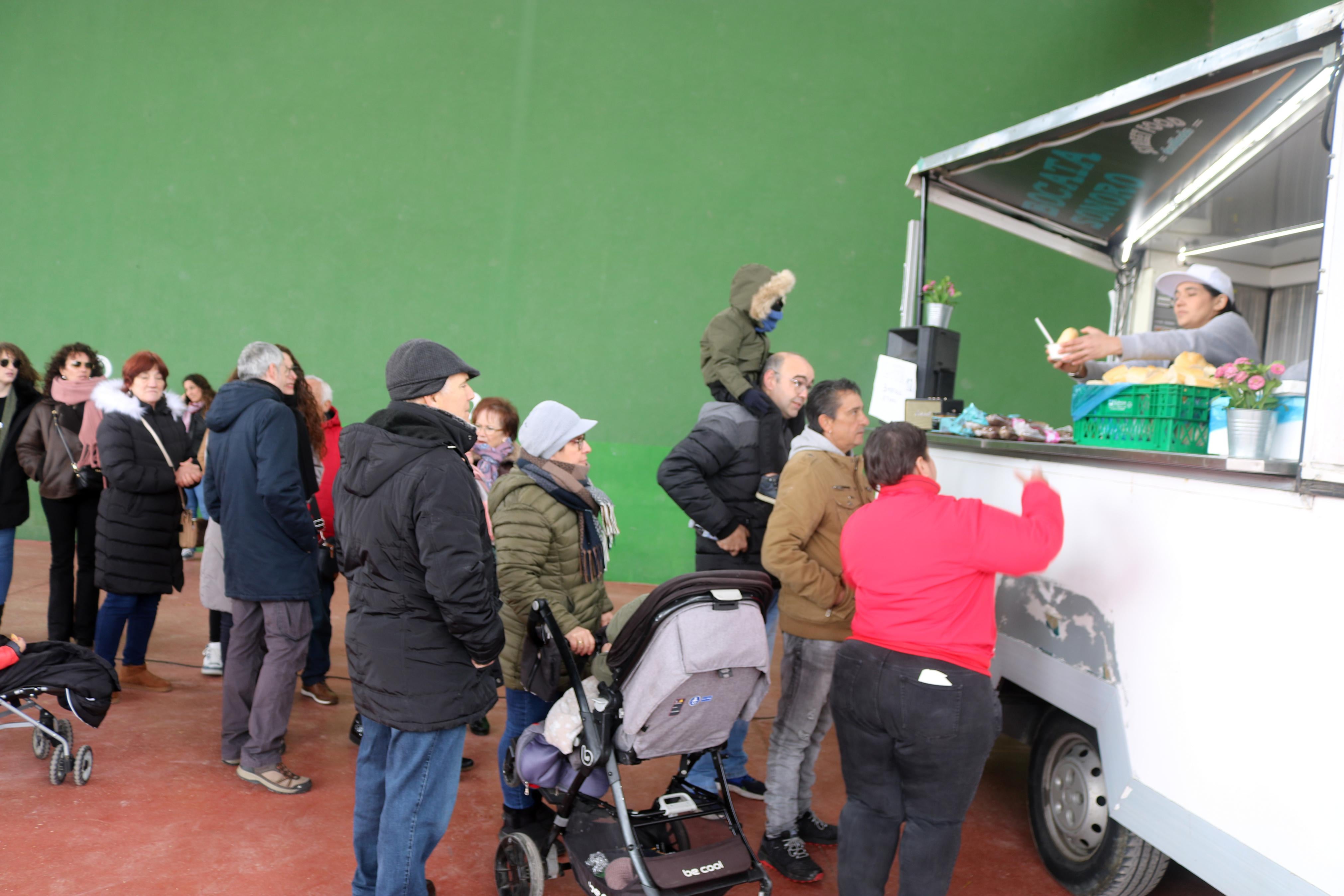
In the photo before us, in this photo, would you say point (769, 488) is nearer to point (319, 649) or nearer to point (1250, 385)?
point (1250, 385)

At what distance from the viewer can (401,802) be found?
2.40 metres

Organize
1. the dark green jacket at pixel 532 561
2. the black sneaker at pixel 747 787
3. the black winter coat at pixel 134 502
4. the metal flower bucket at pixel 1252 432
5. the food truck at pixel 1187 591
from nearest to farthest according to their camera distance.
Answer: the food truck at pixel 1187 591 < the metal flower bucket at pixel 1252 432 < the dark green jacket at pixel 532 561 < the black sneaker at pixel 747 787 < the black winter coat at pixel 134 502

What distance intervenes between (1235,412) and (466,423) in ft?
6.57

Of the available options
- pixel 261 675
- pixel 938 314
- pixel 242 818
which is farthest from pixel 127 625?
pixel 938 314

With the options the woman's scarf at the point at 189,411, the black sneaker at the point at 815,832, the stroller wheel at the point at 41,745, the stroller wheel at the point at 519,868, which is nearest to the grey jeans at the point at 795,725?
the black sneaker at the point at 815,832

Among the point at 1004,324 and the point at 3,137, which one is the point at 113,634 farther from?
the point at 1004,324

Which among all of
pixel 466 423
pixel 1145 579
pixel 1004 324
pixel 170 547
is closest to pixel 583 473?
pixel 466 423

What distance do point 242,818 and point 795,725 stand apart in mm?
2012

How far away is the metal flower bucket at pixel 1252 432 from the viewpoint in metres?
2.23

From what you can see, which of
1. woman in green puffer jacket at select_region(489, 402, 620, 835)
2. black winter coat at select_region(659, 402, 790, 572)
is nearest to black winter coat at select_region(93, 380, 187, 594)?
woman in green puffer jacket at select_region(489, 402, 620, 835)

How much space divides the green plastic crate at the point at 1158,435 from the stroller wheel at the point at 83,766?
3783 mm

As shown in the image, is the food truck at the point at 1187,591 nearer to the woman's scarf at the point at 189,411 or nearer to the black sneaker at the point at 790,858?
the black sneaker at the point at 790,858

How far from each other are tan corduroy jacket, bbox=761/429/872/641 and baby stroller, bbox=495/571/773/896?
1.18 ft

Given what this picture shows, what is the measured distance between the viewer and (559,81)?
755 cm
